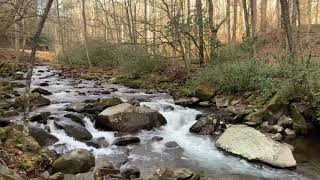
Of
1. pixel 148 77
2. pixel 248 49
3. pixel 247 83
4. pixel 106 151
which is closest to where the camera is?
pixel 106 151

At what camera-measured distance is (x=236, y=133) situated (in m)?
10.1

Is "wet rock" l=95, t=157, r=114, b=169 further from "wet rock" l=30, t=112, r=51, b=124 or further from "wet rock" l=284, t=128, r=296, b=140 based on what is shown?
"wet rock" l=284, t=128, r=296, b=140

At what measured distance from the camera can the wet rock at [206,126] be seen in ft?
37.3

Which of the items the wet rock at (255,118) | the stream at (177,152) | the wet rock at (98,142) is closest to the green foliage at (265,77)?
the wet rock at (255,118)

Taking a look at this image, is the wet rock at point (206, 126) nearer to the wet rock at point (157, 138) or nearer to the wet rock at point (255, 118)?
the wet rock at point (255, 118)

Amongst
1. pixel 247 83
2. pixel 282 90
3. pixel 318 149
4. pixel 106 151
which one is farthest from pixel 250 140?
pixel 247 83

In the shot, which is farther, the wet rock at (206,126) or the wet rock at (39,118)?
the wet rock at (206,126)

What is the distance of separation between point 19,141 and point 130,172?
2.43 m

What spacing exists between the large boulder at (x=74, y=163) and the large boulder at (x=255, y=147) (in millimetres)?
3671

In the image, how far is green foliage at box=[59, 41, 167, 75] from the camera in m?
20.6

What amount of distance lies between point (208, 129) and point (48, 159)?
540 centimetres

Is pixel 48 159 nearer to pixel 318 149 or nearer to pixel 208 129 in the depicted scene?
pixel 208 129

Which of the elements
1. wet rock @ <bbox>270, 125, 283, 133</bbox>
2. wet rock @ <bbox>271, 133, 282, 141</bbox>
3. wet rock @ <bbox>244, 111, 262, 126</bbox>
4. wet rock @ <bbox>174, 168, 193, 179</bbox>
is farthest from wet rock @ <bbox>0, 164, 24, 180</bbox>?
wet rock @ <bbox>244, 111, 262, 126</bbox>

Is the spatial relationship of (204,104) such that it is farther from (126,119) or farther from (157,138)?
(157,138)
